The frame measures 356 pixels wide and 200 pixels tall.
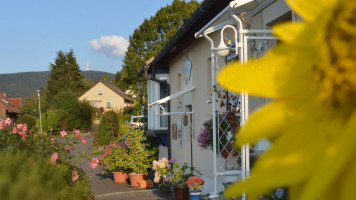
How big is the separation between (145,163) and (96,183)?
2.17 meters

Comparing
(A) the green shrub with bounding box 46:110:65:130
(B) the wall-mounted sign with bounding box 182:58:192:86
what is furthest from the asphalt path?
(A) the green shrub with bounding box 46:110:65:130

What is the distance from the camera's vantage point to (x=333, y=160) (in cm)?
21

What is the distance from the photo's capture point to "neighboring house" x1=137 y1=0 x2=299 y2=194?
5891mm

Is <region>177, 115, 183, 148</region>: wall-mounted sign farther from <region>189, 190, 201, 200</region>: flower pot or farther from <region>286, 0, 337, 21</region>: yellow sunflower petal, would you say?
<region>286, 0, 337, 21</region>: yellow sunflower petal

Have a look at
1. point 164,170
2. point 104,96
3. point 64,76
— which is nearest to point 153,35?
point 164,170

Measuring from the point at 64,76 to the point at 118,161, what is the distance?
61.0 m

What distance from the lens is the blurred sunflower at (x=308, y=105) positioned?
218 millimetres

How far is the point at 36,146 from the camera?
8188 mm

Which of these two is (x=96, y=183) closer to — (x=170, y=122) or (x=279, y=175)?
(x=170, y=122)

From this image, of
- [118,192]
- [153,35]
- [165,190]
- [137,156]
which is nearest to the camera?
[165,190]

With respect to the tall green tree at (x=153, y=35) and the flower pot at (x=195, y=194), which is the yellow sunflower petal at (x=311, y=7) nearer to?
the flower pot at (x=195, y=194)

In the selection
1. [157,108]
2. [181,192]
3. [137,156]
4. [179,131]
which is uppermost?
[157,108]

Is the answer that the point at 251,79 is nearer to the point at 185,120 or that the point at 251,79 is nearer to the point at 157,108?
the point at 185,120

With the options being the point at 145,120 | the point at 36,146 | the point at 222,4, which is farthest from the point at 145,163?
the point at 222,4
